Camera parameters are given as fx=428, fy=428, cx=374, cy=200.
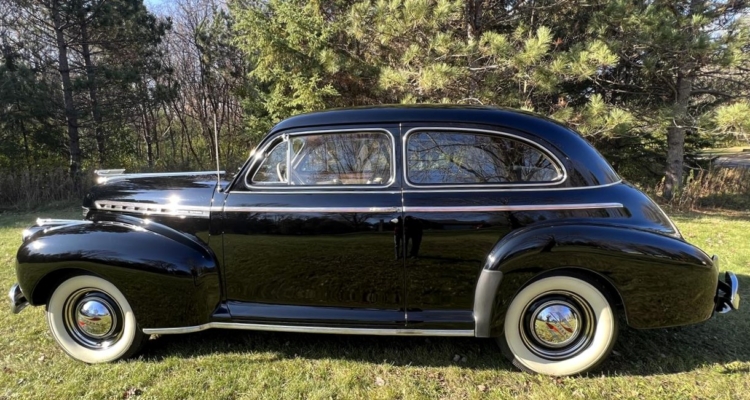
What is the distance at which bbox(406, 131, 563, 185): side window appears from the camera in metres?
2.87

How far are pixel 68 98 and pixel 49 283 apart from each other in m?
10.8

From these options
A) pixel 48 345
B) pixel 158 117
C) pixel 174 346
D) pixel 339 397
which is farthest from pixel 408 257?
pixel 158 117

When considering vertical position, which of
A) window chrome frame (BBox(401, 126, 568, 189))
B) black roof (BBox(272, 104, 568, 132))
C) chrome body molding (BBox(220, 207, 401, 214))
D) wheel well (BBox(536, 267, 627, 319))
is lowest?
wheel well (BBox(536, 267, 627, 319))

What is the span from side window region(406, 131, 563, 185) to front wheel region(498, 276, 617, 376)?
726mm

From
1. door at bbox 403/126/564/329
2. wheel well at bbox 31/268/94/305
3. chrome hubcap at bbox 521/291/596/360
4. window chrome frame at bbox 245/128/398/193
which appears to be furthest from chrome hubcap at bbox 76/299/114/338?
chrome hubcap at bbox 521/291/596/360

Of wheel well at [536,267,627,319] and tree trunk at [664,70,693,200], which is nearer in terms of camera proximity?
wheel well at [536,267,627,319]

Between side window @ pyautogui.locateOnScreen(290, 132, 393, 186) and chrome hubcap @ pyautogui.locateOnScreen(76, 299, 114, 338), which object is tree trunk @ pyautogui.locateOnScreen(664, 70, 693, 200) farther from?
chrome hubcap @ pyautogui.locateOnScreen(76, 299, 114, 338)

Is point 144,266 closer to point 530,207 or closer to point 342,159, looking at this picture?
point 342,159

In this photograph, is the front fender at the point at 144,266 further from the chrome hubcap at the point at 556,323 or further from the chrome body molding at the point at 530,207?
the chrome hubcap at the point at 556,323

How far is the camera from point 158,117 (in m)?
16.9

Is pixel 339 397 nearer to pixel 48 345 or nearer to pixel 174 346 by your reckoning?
pixel 174 346

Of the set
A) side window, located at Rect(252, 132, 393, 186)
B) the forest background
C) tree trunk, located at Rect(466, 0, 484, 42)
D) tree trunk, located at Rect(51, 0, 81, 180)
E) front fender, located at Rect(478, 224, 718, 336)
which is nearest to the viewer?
front fender, located at Rect(478, 224, 718, 336)

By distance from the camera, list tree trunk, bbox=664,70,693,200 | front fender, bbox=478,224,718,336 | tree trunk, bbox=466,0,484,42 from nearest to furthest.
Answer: front fender, bbox=478,224,718,336 < tree trunk, bbox=466,0,484,42 < tree trunk, bbox=664,70,693,200

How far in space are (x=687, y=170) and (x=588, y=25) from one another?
230 inches
